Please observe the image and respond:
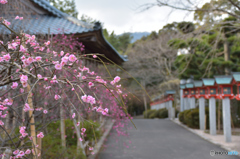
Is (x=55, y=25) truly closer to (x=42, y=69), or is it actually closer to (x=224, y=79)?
(x=42, y=69)

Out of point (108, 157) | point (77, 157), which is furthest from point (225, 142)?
point (77, 157)

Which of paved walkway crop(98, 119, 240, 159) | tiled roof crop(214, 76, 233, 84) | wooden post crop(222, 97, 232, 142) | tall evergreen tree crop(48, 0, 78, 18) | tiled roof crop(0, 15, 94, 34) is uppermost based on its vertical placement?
tall evergreen tree crop(48, 0, 78, 18)

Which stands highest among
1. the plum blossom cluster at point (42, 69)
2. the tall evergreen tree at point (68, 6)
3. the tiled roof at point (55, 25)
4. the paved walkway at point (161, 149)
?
the tall evergreen tree at point (68, 6)

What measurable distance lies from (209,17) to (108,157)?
5545 mm

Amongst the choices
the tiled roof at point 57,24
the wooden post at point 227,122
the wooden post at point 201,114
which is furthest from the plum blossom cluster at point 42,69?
the wooden post at point 201,114

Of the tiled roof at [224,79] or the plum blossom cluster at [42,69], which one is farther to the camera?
the tiled roof at [224,79]

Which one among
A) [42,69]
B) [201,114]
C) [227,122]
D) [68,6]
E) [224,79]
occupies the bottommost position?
[227,122]

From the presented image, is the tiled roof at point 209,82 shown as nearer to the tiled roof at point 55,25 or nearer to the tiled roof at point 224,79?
the tiled roof at point 224,79

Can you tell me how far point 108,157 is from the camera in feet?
19.5

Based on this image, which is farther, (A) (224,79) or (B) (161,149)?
(A) (224,79)

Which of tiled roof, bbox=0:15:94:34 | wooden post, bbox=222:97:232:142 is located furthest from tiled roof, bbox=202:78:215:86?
tiled roof, bbox=0:15:94:34

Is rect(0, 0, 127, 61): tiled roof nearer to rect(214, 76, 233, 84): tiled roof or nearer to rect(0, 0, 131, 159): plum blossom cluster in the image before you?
rect(0, 0, 131, 159): plum blossom cluster

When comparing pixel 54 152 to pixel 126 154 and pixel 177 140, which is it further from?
pixel 177 140

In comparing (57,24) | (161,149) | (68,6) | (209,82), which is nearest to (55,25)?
(57,24)
